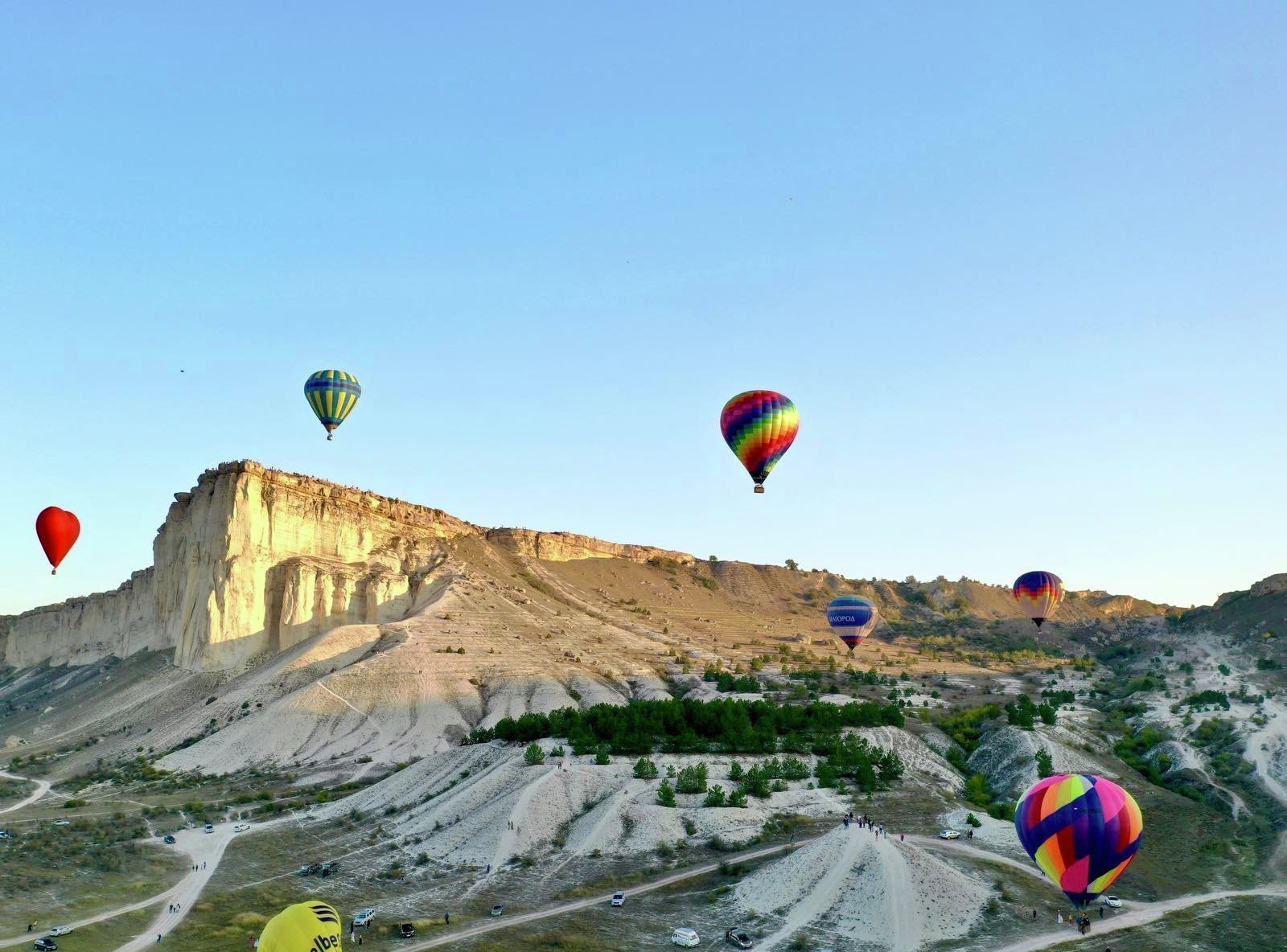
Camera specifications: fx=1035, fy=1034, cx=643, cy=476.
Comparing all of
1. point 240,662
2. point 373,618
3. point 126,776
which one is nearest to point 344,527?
point 373,618

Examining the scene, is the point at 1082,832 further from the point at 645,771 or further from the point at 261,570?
the point at 261,570

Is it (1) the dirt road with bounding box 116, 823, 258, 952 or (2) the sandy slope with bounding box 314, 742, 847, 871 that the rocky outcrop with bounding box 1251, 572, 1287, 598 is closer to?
(2) the sandy slope with bounding box 314, 742, 847, 871

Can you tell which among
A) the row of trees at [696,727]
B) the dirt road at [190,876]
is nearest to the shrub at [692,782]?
the row of trees at [696,727]

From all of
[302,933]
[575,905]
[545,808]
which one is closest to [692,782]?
[545,808]

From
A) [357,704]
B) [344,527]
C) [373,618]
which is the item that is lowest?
[357,704]

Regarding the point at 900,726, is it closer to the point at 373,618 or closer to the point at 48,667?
the point at 373,618

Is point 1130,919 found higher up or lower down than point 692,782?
lower down

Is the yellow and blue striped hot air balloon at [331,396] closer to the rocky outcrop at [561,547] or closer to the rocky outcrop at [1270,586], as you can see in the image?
the rocky outcrop at [561,547]
